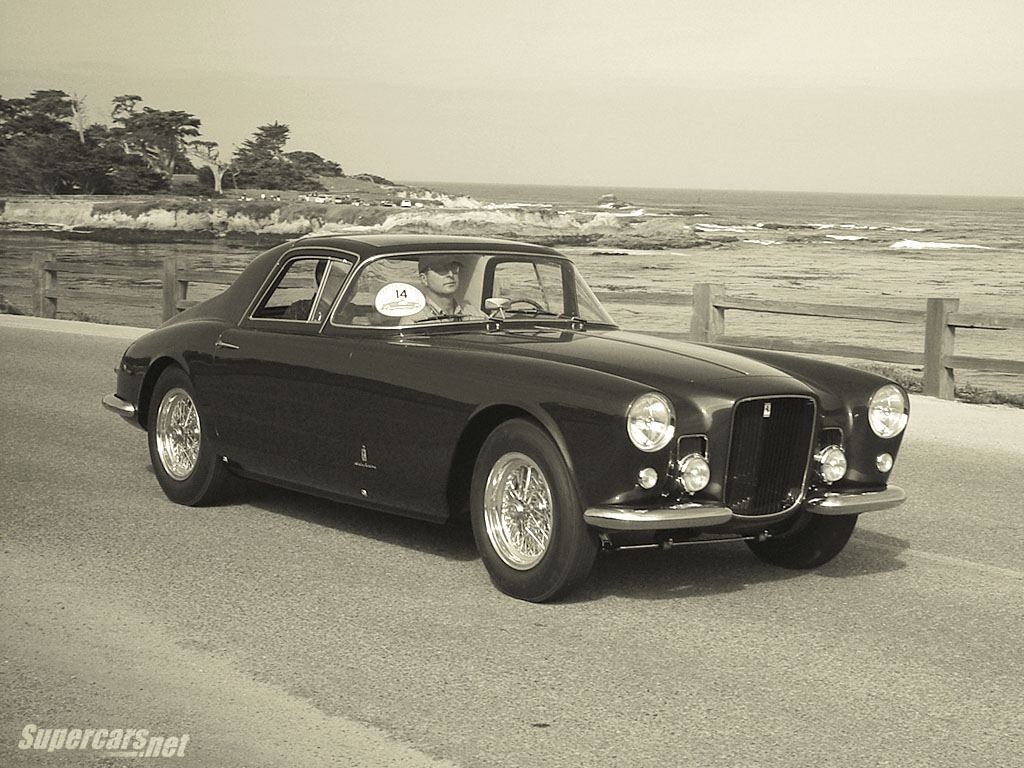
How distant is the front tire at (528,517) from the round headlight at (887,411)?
152 cm

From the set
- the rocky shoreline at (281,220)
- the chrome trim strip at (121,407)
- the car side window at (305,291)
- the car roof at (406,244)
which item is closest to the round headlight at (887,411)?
the car roof at (406,244)

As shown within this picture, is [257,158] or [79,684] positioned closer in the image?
[79,684]

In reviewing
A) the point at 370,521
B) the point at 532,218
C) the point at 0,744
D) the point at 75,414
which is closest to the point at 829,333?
the point at 75,414

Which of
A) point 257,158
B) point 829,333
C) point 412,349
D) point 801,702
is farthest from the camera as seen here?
point 257,158

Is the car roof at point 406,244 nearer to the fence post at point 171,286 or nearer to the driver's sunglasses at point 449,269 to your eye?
the driver's sunglasses at point 449,269

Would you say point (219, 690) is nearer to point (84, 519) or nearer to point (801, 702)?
point (801, 702)

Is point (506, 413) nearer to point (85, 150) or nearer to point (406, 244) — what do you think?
point (406, 244)

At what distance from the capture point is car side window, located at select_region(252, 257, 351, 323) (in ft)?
23.6

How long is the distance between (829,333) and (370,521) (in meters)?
20.9

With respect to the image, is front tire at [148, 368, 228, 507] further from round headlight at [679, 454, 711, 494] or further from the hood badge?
round headlight at [679, 454, 711, 494]

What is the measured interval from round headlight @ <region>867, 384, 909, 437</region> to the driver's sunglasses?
2.09m

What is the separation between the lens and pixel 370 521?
301 inches

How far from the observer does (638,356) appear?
6.26m

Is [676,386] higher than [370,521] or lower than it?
higher
